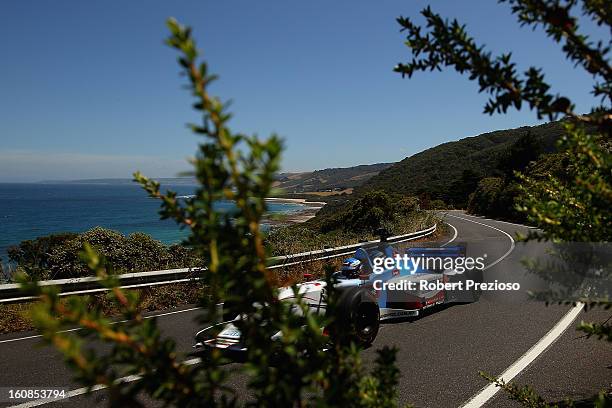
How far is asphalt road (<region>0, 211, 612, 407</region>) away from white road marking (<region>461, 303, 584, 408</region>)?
30mm

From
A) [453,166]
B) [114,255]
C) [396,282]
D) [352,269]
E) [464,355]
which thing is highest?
[453,166]

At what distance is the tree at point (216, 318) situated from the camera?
90 cm

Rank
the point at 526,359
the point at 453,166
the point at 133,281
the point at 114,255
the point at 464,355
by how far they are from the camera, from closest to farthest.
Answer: the point at 526,359
the point at 464,355
the point at 133,281
the point at 114,255
the point at 453,166

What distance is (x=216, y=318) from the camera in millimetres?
1065

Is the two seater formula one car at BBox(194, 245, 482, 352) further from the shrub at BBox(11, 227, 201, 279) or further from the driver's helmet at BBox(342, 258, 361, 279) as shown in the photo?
the shrub at BBox(11, 227, 201, 279)

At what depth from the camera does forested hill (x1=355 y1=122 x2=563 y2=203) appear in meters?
66.2

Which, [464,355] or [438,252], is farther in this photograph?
[438,252]

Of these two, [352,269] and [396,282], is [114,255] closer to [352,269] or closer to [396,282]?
[352,269]

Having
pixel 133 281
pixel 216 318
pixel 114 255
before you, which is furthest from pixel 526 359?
pixel 114 255

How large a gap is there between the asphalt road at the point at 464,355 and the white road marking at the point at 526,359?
0.10 feet

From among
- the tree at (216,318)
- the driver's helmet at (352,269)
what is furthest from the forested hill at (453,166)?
the tree at (216,318)

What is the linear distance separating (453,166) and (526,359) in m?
93.4

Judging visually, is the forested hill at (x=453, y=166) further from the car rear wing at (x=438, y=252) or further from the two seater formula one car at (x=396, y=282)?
the two seater formula one car at (x=396, y=282)

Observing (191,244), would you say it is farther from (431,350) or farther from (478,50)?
(431,350)
